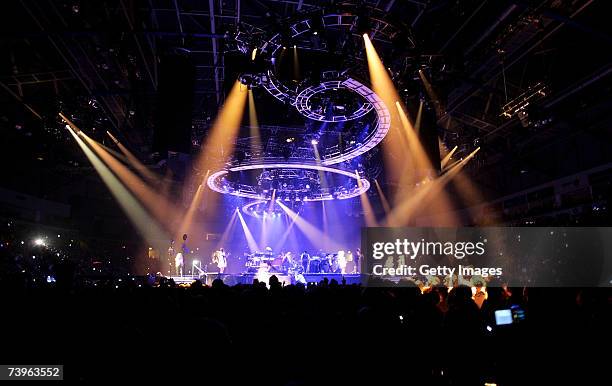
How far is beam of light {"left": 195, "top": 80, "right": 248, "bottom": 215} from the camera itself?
37.9 feet

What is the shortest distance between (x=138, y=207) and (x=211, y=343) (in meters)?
20.3

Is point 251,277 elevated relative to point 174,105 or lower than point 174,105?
lower

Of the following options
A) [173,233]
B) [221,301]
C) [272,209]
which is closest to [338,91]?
[221,301]

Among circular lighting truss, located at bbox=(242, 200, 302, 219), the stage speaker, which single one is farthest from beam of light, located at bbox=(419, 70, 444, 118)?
Answer: circular lighting truss, located at bbox=(242, 200, 302, 219)

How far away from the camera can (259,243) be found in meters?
25.7

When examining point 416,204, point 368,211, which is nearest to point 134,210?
point 368,211

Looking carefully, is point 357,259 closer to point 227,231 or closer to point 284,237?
point 284,237

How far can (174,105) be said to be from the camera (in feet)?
25.7

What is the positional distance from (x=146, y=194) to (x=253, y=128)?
10.7 m

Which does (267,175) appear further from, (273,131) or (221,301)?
(221,301)

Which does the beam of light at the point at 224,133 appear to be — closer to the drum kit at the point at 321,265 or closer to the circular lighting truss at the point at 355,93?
the circular lighting truss at the point at 355,93

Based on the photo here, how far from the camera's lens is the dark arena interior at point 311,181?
2.90 m

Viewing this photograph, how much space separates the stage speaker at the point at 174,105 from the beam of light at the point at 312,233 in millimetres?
17393

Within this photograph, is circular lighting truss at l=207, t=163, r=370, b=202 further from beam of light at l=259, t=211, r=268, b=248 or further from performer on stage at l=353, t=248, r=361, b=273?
beam of light at l=259, t=211, r=268, b=248
